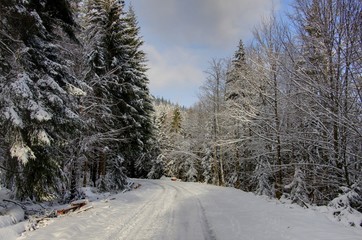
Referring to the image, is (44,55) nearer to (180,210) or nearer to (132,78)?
(180,210)

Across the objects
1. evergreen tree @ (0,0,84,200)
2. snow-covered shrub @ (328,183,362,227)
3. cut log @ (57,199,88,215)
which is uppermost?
evergreen tree @ (0,0,84,200)

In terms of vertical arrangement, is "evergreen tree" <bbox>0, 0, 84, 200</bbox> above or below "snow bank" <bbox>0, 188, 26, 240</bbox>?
above

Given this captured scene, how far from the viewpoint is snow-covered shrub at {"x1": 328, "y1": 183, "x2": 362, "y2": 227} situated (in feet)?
27.6

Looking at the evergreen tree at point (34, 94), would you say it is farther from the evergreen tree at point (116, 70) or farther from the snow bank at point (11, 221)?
the evergreen tree at point (116, 70)

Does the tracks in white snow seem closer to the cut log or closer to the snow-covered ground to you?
the snow-covered ground

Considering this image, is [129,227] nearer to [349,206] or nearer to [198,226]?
[198,226]

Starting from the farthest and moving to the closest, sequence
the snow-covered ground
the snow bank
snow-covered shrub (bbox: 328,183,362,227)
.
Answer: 1. snow-covered shrub (bbox: 328,183,362,227)
2. the snow-covered ground
3. the snow bank

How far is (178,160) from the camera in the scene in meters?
48.8

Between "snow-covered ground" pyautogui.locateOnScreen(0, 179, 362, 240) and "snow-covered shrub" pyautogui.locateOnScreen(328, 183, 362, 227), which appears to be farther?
"snow-covered shrub" pyautogui.locateOnScreen(328, 183, 362, 227)

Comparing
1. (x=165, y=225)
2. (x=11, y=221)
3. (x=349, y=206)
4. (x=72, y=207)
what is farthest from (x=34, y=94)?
(x=349, y=206)

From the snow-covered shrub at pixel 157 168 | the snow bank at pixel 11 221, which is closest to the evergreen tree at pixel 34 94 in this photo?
the snow bank at pixel 11 221

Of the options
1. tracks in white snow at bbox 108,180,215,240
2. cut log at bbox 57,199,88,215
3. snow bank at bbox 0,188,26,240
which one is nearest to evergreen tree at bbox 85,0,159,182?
cut log at bbox 57,199,88,215

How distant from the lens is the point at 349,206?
343 inches

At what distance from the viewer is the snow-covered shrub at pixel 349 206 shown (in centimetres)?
840
